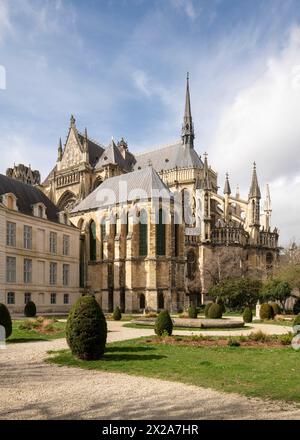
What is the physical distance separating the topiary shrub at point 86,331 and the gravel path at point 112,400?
1.34 m

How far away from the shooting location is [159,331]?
18500mm

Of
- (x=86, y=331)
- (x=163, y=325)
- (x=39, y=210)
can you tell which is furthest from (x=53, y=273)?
(x=86, y=331)

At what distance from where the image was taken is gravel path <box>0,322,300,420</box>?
718 cm

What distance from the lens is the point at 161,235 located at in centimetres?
4366

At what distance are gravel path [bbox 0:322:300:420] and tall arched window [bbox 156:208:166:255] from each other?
32365 mm

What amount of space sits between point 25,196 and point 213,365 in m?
30.3

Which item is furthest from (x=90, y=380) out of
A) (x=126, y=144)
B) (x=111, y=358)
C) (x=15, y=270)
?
(x=126, y=144)

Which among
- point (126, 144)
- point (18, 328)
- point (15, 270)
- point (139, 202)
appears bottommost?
point (18, 328)

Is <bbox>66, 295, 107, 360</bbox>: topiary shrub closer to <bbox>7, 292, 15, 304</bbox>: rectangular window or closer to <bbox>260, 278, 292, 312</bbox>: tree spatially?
<bbox>7, 292, 15, 304</bbox>: rectangular window

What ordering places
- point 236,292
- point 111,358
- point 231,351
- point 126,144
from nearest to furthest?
point 111,358, point 231,351, point 236,292, point 126,144

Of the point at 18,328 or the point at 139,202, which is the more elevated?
the point at 139,202

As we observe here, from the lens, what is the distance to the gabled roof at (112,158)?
63031 millimetres
